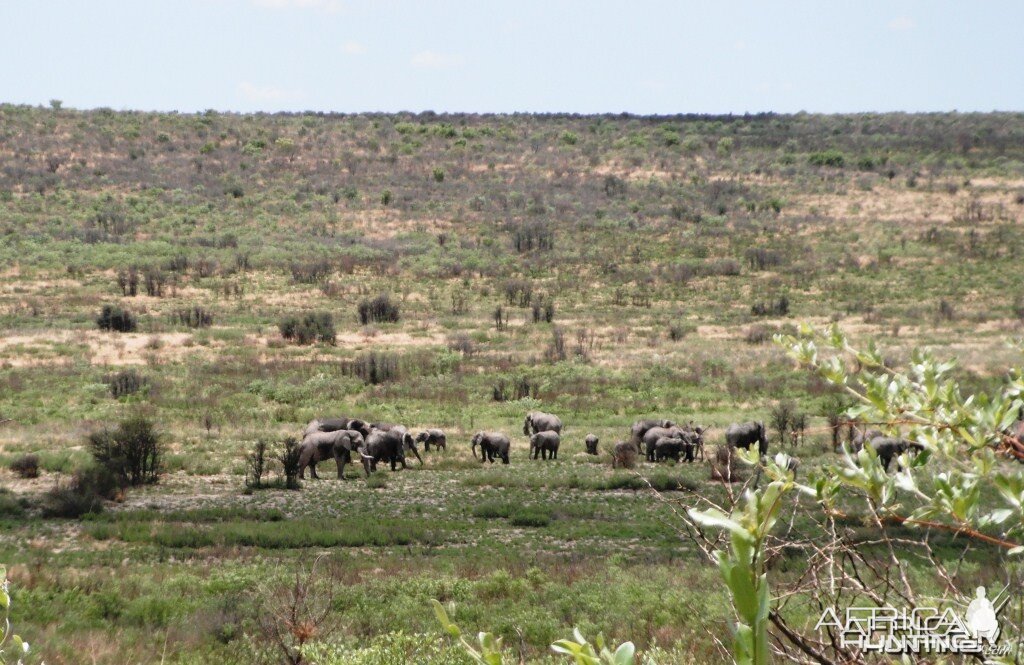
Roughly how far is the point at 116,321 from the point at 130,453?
1890 cm

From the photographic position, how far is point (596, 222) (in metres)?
57.7

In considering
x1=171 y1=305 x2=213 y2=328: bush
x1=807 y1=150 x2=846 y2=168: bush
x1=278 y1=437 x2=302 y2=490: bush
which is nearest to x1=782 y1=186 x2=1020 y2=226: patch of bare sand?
x1=807 y1=150 x2=846 y2=168: bush

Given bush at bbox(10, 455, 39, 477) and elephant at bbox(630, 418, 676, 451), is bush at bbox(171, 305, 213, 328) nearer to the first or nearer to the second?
bush at bbox(10, 455, 39, 477)

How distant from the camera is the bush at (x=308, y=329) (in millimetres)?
33656

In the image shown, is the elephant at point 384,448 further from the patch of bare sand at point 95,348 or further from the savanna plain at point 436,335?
the patch of bare sand at point 95,348

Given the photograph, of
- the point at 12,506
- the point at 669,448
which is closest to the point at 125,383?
the point at 12,506

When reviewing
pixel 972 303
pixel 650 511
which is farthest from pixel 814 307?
pixel 650 511

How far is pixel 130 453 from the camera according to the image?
17.4 m

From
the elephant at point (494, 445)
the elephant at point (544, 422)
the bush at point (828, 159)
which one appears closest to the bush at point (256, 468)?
the elephant at point (494, 445)

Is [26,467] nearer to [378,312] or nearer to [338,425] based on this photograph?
[338,425]

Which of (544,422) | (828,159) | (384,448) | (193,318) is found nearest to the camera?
(384,448)

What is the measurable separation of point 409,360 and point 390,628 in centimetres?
2215

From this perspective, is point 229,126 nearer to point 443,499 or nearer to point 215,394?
point 215,394

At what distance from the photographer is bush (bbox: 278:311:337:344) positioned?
33.7 metres
